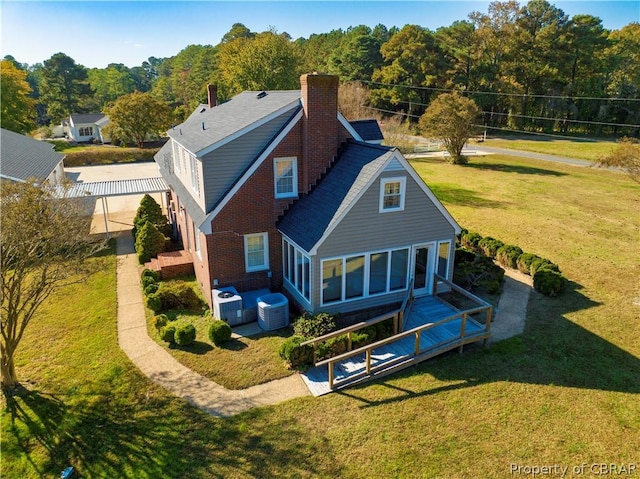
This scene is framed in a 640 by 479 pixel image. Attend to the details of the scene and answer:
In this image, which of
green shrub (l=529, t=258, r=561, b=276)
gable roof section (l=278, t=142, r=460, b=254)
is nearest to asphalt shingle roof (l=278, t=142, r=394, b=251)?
gable roof section (l=278, t=142, r=460, b=254)

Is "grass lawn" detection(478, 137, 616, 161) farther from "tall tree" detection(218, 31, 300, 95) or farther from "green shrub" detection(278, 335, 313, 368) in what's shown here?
"green shrub" detection(278, 335, 313, 368)

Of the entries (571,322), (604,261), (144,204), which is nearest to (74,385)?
(144,204)

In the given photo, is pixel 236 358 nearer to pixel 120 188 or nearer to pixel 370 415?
pixel 370 415

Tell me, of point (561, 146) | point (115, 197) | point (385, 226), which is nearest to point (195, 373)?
point (385, 226)

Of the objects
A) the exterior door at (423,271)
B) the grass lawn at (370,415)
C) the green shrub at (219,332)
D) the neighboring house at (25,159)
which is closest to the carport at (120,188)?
the neighboring house at (25,159)

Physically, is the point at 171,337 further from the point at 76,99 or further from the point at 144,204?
the point at 76,99
